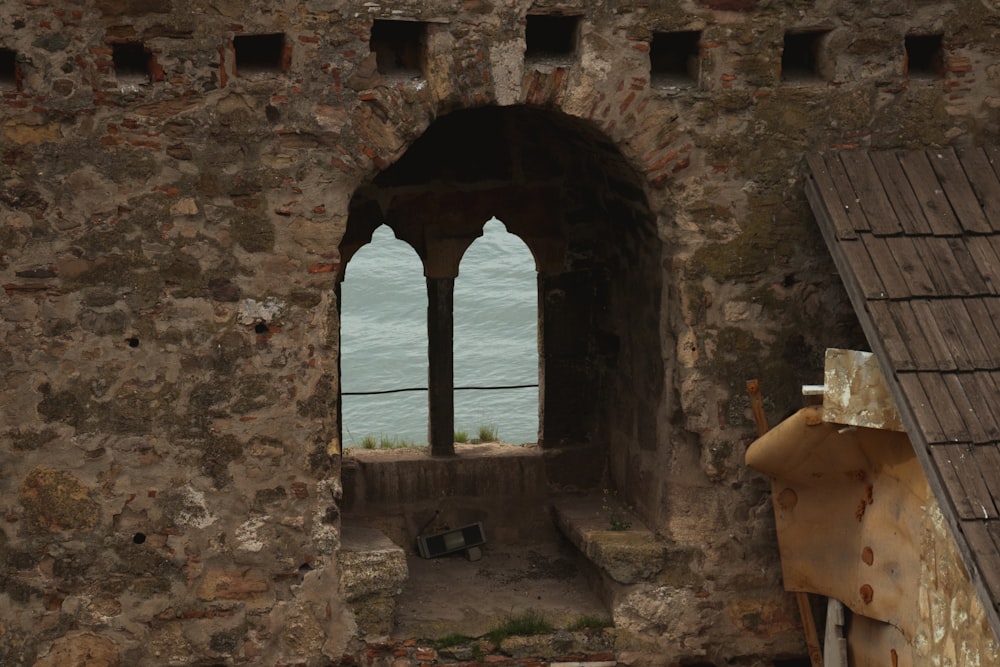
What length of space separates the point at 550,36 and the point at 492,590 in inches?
118

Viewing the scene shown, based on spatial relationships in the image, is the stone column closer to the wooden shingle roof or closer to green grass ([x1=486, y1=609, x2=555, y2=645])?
green grass ([x1=486, y1=609, x2=555, y2=645])

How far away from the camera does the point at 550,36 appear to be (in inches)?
316

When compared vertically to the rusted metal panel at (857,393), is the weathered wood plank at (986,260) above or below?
above

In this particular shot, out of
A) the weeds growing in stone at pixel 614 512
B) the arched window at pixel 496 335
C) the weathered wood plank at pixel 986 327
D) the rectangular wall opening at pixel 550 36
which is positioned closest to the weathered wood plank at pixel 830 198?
the weathered wood plank at pixel 986 327

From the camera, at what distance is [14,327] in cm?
743

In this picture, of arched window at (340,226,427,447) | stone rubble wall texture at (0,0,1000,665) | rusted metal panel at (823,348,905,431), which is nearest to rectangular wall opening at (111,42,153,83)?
stone rubble wall texture at (0,0,1000,665)

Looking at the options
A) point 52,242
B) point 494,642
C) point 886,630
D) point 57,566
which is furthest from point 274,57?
point 886,630

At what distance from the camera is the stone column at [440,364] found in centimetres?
938

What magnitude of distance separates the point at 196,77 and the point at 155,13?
1.10ft

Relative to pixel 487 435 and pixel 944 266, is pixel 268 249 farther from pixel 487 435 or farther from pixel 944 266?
pixel 487 435

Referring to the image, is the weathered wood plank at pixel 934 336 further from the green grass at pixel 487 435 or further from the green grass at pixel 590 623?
the green grass at pixel 487 435

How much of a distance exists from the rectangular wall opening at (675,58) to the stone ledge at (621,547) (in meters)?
2.35

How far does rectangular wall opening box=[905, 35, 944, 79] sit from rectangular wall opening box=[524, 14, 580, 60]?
5.52ft

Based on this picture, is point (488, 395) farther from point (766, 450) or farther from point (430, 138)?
point (766, 450)
